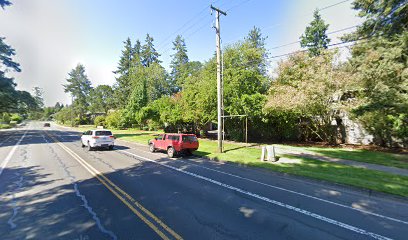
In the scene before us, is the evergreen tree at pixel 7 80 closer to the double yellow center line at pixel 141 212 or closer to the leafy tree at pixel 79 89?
the double yellow center line at pixel 141 212

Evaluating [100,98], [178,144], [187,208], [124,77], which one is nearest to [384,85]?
[178,144]

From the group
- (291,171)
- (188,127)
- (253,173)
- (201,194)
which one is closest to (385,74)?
(291,171)

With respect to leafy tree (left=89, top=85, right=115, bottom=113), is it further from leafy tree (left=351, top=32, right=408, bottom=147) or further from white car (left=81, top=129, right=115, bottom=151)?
leafy tree (left=351, top=32, right=408, bottom=147)

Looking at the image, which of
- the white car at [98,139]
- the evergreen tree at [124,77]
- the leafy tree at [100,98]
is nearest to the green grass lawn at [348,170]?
the white car at [98,139]

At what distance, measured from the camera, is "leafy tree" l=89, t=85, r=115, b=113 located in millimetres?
74312

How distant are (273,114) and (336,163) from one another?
26.8ft

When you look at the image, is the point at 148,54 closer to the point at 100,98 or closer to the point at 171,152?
the point at 100,98

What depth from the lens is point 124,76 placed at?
62469 mm

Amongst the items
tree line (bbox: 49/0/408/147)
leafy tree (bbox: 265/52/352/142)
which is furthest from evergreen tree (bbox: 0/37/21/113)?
leafy tree (bbox: 265/52/352/142)

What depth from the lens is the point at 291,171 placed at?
993 centimetres

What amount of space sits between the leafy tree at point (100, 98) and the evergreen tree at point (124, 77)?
11503 mm

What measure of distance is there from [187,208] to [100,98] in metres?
78.1

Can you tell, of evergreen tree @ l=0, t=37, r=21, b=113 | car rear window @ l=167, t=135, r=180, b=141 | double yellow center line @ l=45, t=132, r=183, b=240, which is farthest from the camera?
evergreen tree @ l=0, t=37, r=21, b=113

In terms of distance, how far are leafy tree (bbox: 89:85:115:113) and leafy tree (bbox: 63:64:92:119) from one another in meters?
4.47
